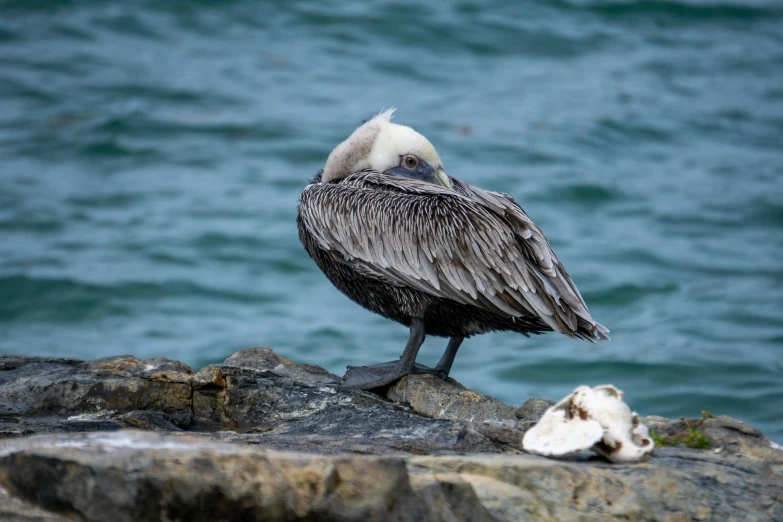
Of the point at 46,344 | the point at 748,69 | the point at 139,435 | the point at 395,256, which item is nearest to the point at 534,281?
the point at 395,256

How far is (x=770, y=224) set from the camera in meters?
13.3

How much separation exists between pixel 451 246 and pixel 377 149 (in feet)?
3.08

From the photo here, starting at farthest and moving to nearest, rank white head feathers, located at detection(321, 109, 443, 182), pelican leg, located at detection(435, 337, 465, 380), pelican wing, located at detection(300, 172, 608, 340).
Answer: white head feathers, located at detection(321, 109, 443, 182) → pelican leg, located at detection(435, 337, 465, 380) → pelican wing, located at detection(300, 172, 608, 340)

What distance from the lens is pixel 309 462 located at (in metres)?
2.82

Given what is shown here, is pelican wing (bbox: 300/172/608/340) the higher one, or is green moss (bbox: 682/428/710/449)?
pelican wing (bbox: 300/172/608/340)

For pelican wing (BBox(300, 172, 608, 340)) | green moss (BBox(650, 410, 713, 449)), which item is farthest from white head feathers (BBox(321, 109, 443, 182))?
green moss (BBox(650, 410, 713, 449))

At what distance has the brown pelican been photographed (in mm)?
4887

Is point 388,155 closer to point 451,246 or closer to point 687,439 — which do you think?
point 451,246

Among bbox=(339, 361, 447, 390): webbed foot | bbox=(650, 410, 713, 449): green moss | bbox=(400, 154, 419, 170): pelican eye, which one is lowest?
bbox=(339, 361, 447, 390): webbed foot

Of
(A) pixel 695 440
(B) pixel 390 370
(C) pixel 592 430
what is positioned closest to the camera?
(C) pixel 592 430

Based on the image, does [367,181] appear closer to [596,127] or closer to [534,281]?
[534,281]

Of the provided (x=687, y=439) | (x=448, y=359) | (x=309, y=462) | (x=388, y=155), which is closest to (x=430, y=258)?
(x=448, y=359)

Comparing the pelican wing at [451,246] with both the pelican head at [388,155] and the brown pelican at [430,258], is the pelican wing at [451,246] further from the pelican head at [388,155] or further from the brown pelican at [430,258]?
the pelican head at [388,155]

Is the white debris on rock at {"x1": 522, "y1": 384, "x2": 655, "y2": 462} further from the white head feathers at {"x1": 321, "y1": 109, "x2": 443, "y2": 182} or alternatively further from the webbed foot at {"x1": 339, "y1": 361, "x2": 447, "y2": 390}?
the white head feathers at {"x1": 321, "y1": 109, "x2": 443, "y2": 182}
